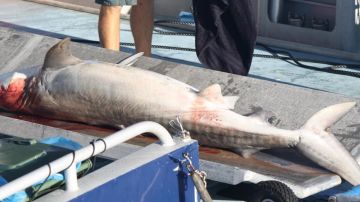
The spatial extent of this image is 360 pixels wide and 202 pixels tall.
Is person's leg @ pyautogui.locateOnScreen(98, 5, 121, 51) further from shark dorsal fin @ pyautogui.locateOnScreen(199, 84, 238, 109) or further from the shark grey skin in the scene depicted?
shark dorsal fin @ pyautogui.locateOnScreen(199, 84, 238, 109)

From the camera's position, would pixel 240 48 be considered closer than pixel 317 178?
No

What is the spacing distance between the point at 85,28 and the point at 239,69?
262 cm

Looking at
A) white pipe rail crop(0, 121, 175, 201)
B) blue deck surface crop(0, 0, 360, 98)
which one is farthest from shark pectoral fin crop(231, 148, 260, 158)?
blue deck surface crop(0, 0, 360, 98)

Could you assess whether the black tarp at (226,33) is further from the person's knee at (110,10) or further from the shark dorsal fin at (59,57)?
the shark dorsal fin at (59,57)

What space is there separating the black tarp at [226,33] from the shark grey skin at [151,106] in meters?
1.26

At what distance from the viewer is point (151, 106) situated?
4.65 meters

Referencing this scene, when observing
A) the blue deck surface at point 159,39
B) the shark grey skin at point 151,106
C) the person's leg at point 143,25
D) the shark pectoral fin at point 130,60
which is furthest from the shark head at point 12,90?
the blue deck surface at point 159,39

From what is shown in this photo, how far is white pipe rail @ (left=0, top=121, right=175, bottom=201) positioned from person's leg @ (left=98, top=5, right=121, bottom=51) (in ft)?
9.74

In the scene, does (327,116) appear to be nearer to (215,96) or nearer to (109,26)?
(215,96)

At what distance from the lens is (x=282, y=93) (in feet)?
16.0

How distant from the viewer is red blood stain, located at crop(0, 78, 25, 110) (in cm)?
510

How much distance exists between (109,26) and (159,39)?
1.90 metres

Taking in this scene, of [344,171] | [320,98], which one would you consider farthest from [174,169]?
[320,98]

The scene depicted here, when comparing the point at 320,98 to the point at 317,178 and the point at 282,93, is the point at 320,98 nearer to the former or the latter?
the point at 282,93
